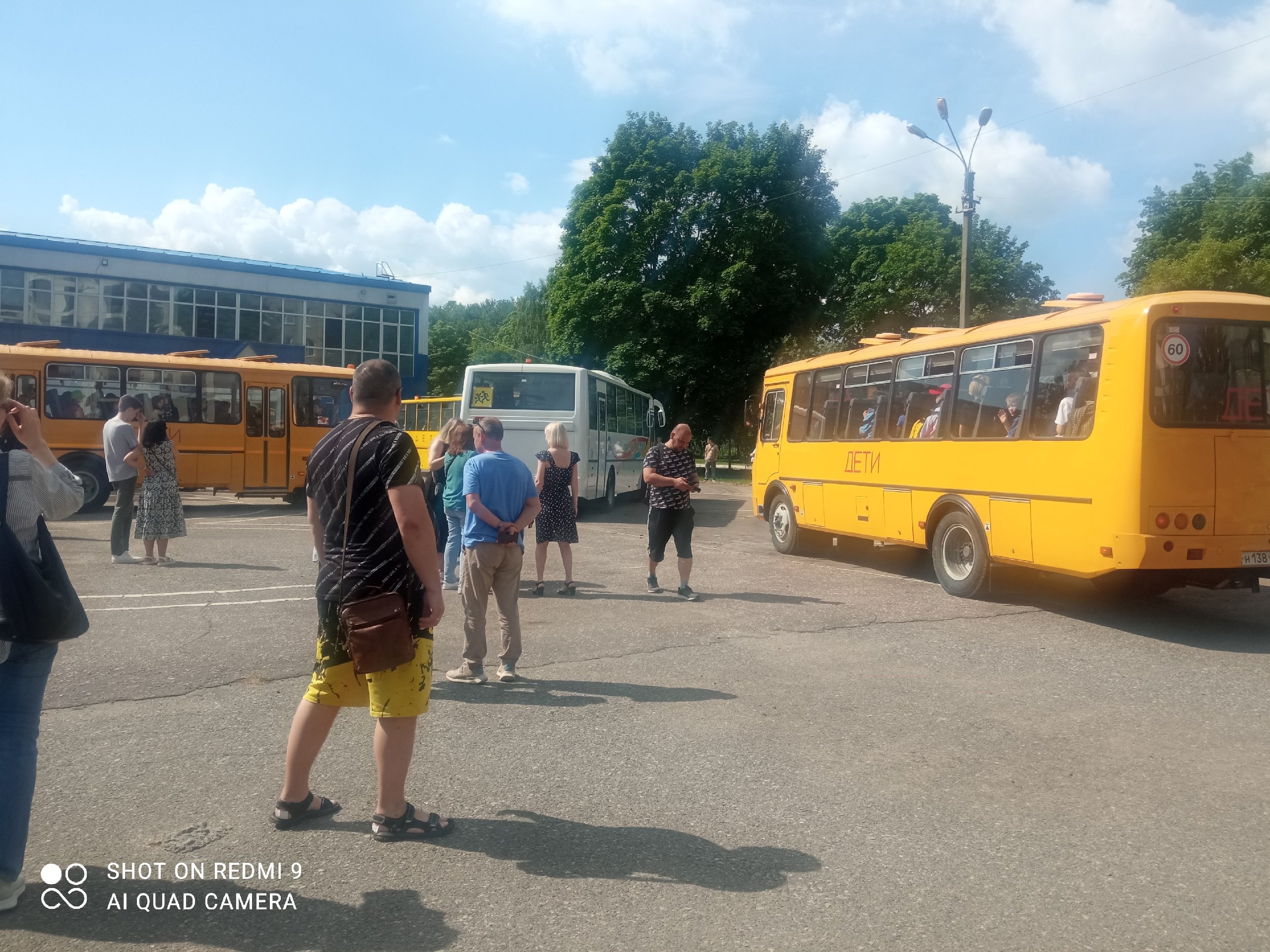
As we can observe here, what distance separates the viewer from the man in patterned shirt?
10.6 meters

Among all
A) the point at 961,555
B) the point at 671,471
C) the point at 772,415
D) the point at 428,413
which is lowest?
the point at 961,555

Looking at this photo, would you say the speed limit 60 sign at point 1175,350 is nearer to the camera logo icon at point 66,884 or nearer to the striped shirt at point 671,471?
the striped shirt at point 671,471

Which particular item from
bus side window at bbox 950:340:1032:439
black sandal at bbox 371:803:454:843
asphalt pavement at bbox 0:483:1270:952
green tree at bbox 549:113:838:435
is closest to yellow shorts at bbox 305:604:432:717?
black sandal at bbox 371:803:454:843

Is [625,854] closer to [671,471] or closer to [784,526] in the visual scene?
[671,471]

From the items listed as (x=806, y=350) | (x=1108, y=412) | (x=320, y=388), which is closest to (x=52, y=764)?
(x=1108, y=412)

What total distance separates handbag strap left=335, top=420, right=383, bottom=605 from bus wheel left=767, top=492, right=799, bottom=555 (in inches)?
458

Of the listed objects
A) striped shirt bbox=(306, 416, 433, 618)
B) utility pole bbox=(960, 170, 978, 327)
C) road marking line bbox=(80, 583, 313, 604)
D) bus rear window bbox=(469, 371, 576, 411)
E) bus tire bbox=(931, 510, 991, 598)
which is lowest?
road marking line bbox=(80, 583, 313, 604)

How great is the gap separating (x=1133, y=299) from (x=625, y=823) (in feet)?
23.1

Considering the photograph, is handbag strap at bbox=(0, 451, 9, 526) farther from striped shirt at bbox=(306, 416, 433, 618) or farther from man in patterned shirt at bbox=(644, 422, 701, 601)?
man in patterned shirt at bbox=(644, 422, 701, 601)

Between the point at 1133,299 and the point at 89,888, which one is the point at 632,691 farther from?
the point at 1133,299

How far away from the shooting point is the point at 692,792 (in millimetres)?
4758

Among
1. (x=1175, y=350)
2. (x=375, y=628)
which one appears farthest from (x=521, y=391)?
(x=375, y=628)

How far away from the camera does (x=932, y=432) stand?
1171cm

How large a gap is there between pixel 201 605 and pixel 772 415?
9.41 m
